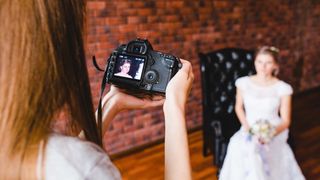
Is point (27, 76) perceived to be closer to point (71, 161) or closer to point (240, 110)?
point (71, 161)

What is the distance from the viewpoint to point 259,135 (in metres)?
2.82

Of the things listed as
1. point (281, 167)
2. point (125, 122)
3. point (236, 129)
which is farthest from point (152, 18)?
point (281, 167)

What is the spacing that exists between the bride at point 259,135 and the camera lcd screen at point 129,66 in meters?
1.82

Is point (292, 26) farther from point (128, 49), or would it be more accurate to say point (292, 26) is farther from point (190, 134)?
point (128, 49)

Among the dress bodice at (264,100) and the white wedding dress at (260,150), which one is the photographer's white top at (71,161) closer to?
the white wedding dress at (260,150)

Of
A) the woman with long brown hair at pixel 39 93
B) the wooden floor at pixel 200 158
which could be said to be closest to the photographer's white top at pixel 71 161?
the woman with long brown hair at pixel 39 93

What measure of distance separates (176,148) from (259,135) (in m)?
2.02

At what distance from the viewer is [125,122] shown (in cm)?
384

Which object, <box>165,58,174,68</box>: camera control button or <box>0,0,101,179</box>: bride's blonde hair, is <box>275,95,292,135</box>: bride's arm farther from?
<box>0,0,101,179</box>: bride's blonde hair

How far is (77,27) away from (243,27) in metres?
4.34

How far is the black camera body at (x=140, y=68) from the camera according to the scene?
1.13 m

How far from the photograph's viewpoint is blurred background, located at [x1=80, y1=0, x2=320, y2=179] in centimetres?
354

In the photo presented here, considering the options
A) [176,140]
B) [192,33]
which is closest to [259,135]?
[192,33]

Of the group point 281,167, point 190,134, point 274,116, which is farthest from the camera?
point 190,134
